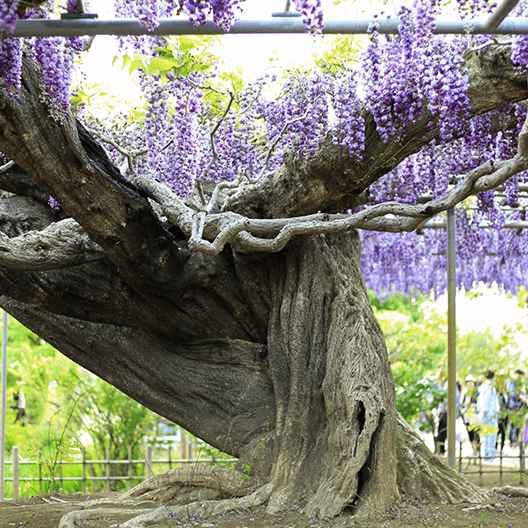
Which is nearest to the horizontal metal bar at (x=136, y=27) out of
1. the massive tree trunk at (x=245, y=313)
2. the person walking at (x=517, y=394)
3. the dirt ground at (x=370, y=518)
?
the massive tree trunk at (x=245, y=313)

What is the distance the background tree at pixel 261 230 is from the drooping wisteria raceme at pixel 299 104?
15 mm

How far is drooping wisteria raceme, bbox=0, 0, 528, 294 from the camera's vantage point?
2.85 m

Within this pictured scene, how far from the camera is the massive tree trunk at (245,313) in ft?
12.0

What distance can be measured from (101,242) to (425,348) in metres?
7.81

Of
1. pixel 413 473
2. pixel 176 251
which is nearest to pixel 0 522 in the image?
pixel 176 251

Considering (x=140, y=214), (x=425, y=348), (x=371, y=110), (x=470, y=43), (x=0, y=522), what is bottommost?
(x=0, y=522)

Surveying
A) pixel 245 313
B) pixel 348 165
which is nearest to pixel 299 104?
pixel 348 165

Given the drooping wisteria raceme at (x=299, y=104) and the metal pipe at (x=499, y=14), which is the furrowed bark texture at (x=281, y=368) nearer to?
the drooping wisteria raceme at (x=299, y=104)

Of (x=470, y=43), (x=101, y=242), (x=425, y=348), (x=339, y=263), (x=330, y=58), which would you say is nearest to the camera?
(x=470, y=43)

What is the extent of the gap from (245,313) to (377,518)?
5.96ft

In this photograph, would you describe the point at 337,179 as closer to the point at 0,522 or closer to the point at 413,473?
the point at 413,473

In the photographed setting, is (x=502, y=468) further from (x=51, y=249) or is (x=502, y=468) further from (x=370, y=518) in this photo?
(x=51, y=249)

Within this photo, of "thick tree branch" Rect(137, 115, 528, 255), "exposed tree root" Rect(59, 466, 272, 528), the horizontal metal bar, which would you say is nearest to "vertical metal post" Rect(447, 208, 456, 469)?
"thick tree branch" Rect(137, 115, 528, 255)

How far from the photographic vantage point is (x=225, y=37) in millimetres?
4688
